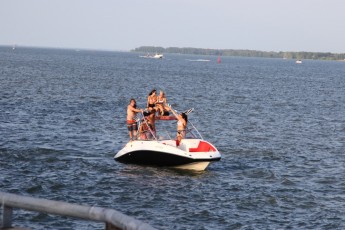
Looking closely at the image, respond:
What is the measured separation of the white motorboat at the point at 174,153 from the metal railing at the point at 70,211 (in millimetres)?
16458

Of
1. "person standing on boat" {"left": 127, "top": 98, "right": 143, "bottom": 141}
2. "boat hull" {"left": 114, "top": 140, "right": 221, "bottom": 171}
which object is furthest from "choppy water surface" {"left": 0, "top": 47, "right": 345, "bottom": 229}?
"person standing on boat" {"left": 127, "top": 98, "right": 143, "bottom": 141}

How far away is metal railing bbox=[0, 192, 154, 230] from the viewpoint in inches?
248

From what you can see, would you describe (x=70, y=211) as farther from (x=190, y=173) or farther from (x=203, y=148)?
(x=190, y=173)

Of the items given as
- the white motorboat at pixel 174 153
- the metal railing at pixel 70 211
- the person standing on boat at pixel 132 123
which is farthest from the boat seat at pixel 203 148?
the metal railing at pixel 70 211

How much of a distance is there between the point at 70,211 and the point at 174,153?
55.6 ft

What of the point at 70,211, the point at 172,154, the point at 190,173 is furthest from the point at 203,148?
the point at 70,211

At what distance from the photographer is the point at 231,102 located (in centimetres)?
6122

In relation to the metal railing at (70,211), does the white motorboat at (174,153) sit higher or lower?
lower

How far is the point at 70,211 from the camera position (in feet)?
22.3

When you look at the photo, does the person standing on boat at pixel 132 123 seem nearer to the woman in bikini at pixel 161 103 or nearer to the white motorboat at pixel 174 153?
the white motorboat at pixel 174 153

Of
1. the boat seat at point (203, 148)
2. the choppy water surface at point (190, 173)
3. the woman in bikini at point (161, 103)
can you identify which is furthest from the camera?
the woman in bikini at point (161, 103)

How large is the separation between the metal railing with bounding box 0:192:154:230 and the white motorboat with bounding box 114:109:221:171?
16458 millimetres

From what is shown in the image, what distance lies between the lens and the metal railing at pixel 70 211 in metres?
6.30

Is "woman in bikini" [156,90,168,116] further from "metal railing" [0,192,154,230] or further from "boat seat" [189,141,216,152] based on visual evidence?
"metal railing" [0,192,154,230]
